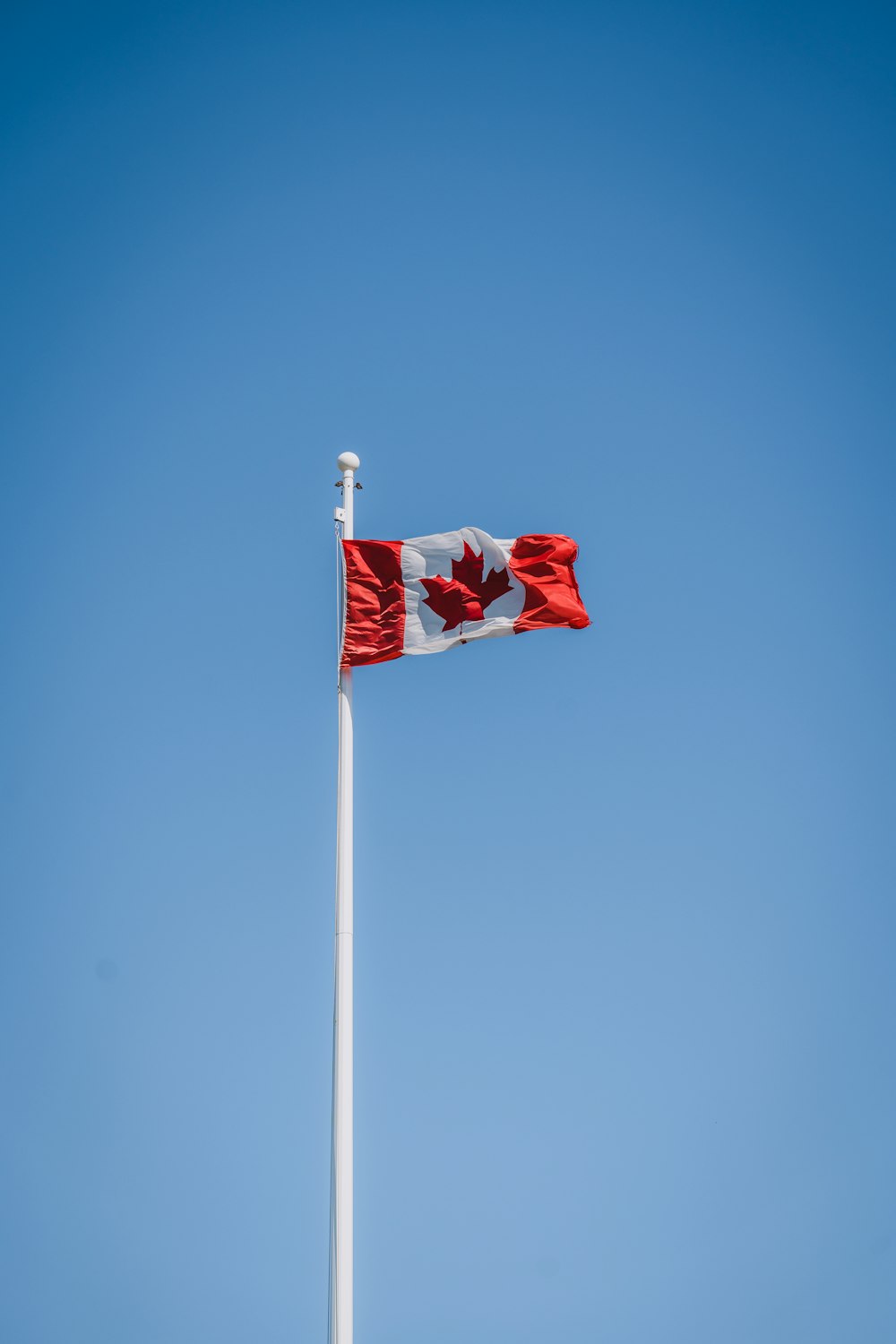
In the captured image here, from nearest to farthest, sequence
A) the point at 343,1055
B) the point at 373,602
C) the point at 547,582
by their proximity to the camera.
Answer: the point at 343,1055 < the point at 373,602 < the point at 547,582

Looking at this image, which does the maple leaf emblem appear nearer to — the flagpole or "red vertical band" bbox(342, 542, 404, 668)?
"red vertical band" bbox(342, 542, 404, 668)

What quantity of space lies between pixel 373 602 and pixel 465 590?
154 centimetres

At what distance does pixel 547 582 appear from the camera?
19.4 metres

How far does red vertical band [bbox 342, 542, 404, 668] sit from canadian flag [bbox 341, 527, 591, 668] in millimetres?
14

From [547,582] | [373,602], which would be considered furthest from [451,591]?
[547,582]

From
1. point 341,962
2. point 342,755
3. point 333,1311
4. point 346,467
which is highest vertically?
point 346,467

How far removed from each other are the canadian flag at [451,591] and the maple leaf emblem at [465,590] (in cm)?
1

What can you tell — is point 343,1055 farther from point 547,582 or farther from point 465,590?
point 547,582

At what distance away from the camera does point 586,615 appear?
19.7 meters

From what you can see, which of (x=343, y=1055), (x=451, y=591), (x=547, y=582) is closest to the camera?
(x=343, y=1055)

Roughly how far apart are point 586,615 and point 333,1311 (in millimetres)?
10713

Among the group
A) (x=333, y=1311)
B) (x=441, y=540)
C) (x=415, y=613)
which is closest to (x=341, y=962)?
(x=333, y=1311)

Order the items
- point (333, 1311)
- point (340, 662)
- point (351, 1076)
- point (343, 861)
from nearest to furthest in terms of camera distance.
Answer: point (333, 1311), point (351, 1076), point (343, 861), point (340, 662)

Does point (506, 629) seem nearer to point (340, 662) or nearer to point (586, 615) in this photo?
point (586, 615)
